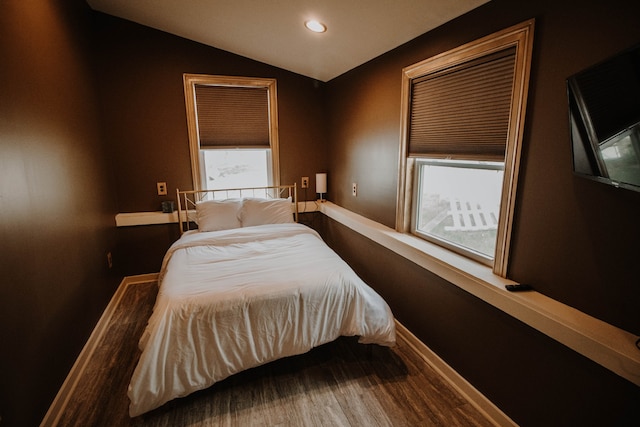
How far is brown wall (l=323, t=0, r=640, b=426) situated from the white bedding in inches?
21.9

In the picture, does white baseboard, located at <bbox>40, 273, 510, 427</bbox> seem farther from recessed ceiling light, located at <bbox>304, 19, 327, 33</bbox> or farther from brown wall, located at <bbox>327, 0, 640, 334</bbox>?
recessed ceiling light, located at <bbox>304, 19, 327, 33</bbox>

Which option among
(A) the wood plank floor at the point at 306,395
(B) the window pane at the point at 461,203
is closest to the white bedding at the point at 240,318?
(A) the wood plank floor at the point at 306,395

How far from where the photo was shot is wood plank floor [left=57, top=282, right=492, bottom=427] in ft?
5.45

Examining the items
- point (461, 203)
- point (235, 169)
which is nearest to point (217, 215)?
point (235, 169)

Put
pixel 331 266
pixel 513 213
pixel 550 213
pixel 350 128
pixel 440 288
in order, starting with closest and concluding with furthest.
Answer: pixel 550 213 → pixel 513 213 → pixel 440 288 → pixel 331 266 → pixel 350 128

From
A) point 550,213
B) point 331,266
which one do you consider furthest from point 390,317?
point 550,213

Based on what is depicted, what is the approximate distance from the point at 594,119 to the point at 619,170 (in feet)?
0.64

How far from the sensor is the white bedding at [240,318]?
163cm

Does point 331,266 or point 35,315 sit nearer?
point 35,315

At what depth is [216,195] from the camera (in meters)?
3.58

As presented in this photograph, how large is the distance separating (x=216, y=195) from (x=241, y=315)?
7.01 feet

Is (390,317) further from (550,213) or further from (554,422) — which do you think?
(550,213)

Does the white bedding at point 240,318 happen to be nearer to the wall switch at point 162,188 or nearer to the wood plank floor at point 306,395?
the wood plank floor at point 306,395

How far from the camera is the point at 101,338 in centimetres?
238
